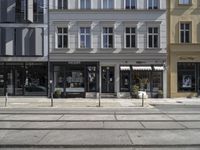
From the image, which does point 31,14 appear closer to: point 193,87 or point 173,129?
point 193,87

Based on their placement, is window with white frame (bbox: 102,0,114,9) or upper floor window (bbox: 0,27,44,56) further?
window with white frame (bbox: 102,0,114,9)

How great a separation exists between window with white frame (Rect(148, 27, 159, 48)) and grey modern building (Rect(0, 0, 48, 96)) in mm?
9217

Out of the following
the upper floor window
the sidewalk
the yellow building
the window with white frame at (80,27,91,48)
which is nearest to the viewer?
the sidewalk

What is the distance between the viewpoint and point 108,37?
36438mm

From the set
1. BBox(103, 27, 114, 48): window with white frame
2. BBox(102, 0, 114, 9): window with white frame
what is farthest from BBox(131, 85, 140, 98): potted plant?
BBox(102, 0, 114, 9): window with white frame

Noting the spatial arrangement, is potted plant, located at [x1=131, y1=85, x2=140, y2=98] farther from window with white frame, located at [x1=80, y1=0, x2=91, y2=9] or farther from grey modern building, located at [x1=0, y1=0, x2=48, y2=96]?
window with white frame, located at [x1=80, y1=0, x2=91, y2=9]

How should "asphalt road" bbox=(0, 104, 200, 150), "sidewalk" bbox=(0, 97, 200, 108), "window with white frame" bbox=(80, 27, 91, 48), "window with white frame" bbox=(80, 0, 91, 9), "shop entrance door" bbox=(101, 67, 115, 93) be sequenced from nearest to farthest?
"asphalt road" bbox=(0, 104, 200, 150) < "sidewalk" bbox=(0, 97, 200, 108) < "window with white frame" bbox=(80, 27, 91, 48) < "window with white frame" bbox=(80, 0, 91, 9) < "shop entrance door" bbox=(101, 67, 115, 93)

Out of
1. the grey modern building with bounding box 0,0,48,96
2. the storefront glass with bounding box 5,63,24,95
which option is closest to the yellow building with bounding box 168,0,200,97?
the grey modern building with bounding box 0,0,48,96

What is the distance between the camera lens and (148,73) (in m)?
36.6

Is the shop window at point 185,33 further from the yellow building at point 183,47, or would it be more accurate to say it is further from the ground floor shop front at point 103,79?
the ground floor shop front at point 103,79

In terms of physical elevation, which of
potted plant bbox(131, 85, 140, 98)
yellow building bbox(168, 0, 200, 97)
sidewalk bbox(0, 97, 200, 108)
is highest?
yellow building bbox(168, 0, 200, 97)

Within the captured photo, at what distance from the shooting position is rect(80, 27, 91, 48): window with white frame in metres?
36.4

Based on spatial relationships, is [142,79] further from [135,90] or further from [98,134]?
[98,134]

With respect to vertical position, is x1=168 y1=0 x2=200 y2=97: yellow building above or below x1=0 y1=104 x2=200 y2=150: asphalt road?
above
